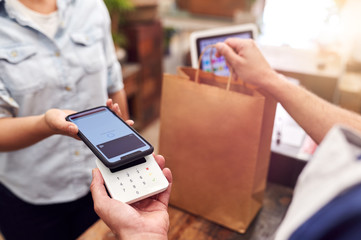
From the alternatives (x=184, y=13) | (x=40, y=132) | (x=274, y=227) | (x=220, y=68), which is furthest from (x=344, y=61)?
(x=184, y=13)

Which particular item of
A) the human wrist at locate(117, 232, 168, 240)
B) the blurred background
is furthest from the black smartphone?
the blurred background

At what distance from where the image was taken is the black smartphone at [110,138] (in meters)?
0.64

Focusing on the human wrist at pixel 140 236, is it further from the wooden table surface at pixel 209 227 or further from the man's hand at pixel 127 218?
the wooden table surface at pixel 209 227

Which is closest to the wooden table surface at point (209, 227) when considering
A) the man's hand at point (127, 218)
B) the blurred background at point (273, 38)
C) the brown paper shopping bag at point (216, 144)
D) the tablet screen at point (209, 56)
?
the brown paper shopping bag at point (216, 144)

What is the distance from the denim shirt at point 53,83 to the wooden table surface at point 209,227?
10.6 inches

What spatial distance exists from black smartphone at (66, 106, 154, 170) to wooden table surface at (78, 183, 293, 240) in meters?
0.26

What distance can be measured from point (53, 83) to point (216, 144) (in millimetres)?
516

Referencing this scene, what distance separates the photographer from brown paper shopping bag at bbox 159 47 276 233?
0.73 metres

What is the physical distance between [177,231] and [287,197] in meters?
0.35

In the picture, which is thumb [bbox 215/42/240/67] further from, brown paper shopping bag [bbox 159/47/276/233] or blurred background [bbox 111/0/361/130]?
blurred background [bbox 111/0/361/130]

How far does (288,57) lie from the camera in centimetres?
175

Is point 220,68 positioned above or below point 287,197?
above

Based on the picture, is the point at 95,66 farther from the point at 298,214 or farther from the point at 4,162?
the point at 298,214

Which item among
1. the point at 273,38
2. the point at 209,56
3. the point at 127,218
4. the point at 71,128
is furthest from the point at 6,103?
the point at 273,38
